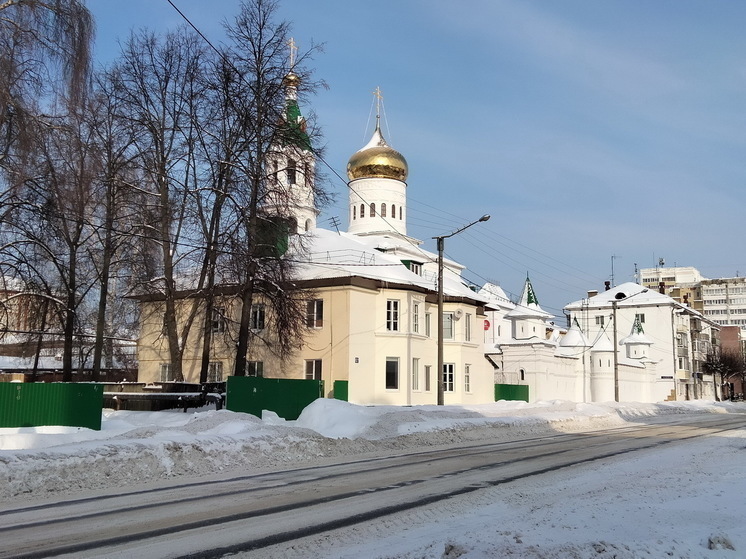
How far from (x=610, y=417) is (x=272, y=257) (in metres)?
19.0

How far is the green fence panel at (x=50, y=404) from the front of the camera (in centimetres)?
1875

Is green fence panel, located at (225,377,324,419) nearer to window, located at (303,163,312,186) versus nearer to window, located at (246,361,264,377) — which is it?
window, located at (303,163,312,186)

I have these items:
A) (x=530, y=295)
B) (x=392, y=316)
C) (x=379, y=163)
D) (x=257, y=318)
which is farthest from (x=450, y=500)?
(x=530, y=295)

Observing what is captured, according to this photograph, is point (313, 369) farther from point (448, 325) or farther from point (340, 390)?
point (448, 325)

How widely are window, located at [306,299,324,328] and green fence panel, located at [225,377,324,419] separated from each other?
7.80 metres

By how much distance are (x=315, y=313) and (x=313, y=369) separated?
8.80 feet

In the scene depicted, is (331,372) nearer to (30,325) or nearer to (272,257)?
(272,257)

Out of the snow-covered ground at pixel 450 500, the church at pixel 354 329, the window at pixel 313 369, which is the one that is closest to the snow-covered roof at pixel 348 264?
the church at pixel 354 329

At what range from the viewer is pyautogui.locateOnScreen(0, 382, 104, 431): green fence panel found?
18750mm

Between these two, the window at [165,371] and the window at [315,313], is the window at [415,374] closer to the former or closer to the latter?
the window at [315,313]

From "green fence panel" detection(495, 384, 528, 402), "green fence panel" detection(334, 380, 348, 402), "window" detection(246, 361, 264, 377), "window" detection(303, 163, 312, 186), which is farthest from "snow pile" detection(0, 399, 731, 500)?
Answer: "green fence panel" detection(495, 384, 528, 402)

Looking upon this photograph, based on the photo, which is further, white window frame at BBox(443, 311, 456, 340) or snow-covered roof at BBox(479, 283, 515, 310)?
snow-covered roof at BBox(479, 283, 515, 310)

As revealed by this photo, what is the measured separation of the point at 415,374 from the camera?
3828cm

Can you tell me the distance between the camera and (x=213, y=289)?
98.8 feet
